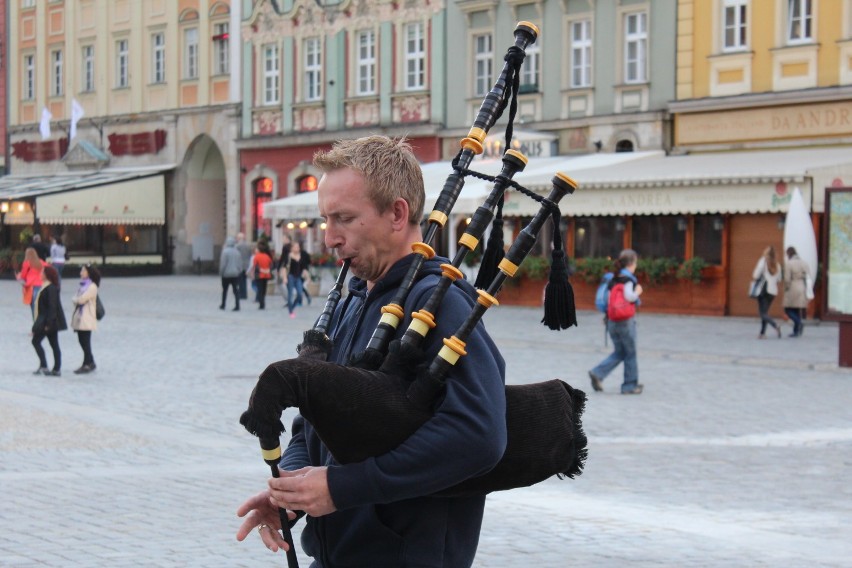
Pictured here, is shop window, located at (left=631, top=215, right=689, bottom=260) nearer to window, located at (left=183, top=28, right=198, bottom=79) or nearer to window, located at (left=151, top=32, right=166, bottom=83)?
window, located at (left=183, top=28, right=198, bottom=79)

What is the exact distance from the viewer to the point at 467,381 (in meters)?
3.09

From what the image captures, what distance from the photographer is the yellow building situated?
46.0 metres

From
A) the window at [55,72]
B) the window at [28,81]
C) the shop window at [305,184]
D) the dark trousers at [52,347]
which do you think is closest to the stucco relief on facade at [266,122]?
the shop window at [305,184]

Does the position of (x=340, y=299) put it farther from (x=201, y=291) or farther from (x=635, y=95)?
(x=201, y=291)

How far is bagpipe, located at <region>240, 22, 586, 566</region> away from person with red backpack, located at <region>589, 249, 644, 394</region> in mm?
11837

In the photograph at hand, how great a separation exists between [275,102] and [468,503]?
40.9m

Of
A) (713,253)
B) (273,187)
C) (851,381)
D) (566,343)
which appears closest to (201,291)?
(273,187)

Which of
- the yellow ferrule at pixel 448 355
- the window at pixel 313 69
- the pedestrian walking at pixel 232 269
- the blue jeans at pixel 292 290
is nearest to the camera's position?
the yellow ferrule at pixel 448 355

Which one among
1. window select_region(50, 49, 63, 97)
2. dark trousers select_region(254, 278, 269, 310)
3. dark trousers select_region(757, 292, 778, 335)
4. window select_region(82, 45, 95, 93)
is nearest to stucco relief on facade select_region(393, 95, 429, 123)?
dark trousers select_region(254, 278, 269, 310)

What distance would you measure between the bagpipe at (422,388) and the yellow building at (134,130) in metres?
41.9

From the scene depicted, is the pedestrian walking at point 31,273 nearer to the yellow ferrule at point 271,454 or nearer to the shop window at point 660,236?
the shop window at point 660,236

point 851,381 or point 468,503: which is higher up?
point 468,503

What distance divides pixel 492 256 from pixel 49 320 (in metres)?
13.9

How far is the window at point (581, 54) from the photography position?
A: 111 feet
